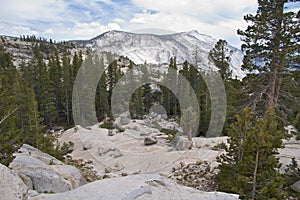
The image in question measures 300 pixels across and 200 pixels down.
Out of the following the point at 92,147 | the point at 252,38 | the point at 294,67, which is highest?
the point at 252,38

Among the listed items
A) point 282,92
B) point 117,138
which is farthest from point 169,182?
point 117,138

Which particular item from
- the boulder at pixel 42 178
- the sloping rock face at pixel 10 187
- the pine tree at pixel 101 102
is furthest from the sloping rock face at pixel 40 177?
the pine tree at pixel 101 102

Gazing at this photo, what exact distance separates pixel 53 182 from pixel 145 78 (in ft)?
155

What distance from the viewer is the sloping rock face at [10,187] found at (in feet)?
18.0

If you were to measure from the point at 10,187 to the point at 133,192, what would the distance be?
3474mm

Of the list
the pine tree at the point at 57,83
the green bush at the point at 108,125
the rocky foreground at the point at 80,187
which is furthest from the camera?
the pine tree at the point at 57,83

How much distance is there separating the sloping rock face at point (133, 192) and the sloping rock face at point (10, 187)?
1.54m

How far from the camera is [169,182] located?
896 cm

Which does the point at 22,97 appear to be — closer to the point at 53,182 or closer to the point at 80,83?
the point at 80,83

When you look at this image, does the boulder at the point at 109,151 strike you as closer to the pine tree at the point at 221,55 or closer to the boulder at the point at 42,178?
the boulder at the point at 42,178

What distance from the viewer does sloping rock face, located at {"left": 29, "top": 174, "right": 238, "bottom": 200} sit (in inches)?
291

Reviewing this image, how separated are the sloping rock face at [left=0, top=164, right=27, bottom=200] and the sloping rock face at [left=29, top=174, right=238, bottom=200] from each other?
5.07 feet

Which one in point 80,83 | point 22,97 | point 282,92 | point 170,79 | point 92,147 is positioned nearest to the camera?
point 282,92

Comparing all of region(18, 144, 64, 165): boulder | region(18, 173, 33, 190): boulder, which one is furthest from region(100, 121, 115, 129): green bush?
region(18, 173, 33, 190): boulder
